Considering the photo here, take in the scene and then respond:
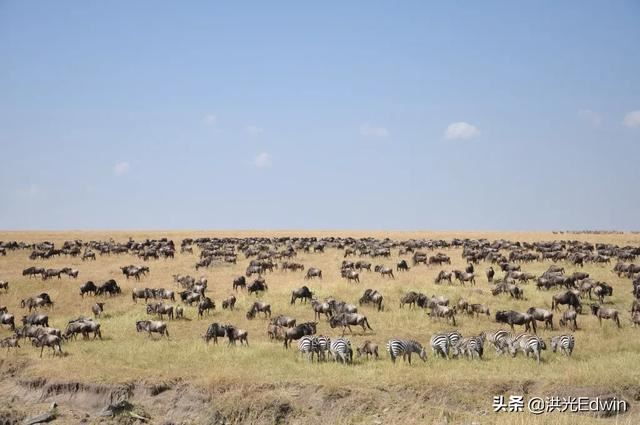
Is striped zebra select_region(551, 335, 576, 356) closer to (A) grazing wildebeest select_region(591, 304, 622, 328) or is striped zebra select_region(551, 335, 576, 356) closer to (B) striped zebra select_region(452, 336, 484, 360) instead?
(B) striped zebra select_region(452, 336, 484, 360)

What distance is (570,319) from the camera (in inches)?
991

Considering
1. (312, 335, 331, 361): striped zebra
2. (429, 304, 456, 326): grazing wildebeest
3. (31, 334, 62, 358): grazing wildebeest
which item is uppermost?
(429, 304, 456, 326): grazing wildebeest

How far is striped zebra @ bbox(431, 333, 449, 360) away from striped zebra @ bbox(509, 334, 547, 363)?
2301 millimetres

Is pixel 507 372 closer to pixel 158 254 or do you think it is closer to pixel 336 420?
pixel 336 420

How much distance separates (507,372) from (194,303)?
1707cm

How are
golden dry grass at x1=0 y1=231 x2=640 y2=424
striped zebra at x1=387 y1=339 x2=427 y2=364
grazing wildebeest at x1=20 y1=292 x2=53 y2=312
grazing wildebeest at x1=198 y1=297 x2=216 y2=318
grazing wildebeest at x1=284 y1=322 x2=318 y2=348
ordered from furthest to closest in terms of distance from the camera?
1. grazing wildebeest at x1=20 y1=292 x2=53 y2=312
2. grazing wildebeest at x1=198 y1=297 x2=216 y2=318
3. grazing wildebeest at x1=284 y1=322 x2=318 y2=348
4. striped zebra at x1=387 y1=339 x2=427 y2=364
5. golden dry grass at x1=0 y1=231 x2=640 y2=424

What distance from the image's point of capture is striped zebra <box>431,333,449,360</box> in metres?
20.5

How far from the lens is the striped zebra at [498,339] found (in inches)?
827

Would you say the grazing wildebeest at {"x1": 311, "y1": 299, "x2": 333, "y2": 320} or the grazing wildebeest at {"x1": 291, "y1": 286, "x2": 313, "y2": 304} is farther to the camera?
the grazing wildebeest at {"x1": 291, "y1": 286, "x2": 313, "y2": 304}

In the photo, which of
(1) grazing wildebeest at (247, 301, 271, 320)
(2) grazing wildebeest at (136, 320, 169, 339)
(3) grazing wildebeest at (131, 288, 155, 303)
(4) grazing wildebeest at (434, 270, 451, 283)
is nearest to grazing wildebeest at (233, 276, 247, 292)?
(3) grazing wildebeest at (131, 288, 155, 303)

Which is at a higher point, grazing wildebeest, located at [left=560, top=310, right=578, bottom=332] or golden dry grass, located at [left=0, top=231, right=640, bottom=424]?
grazing wildebeest, located at [left=560, top=310, right=578, bottom=332]

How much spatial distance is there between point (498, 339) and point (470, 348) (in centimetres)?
166

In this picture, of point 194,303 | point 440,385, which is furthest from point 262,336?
point 440,385

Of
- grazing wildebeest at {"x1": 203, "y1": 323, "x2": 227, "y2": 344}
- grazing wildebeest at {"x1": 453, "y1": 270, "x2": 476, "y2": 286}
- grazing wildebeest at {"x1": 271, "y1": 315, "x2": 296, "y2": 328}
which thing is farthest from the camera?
grazing wildebeest at {"x1": 453, "y1": 270, "x2": 476, "y2": 286}
